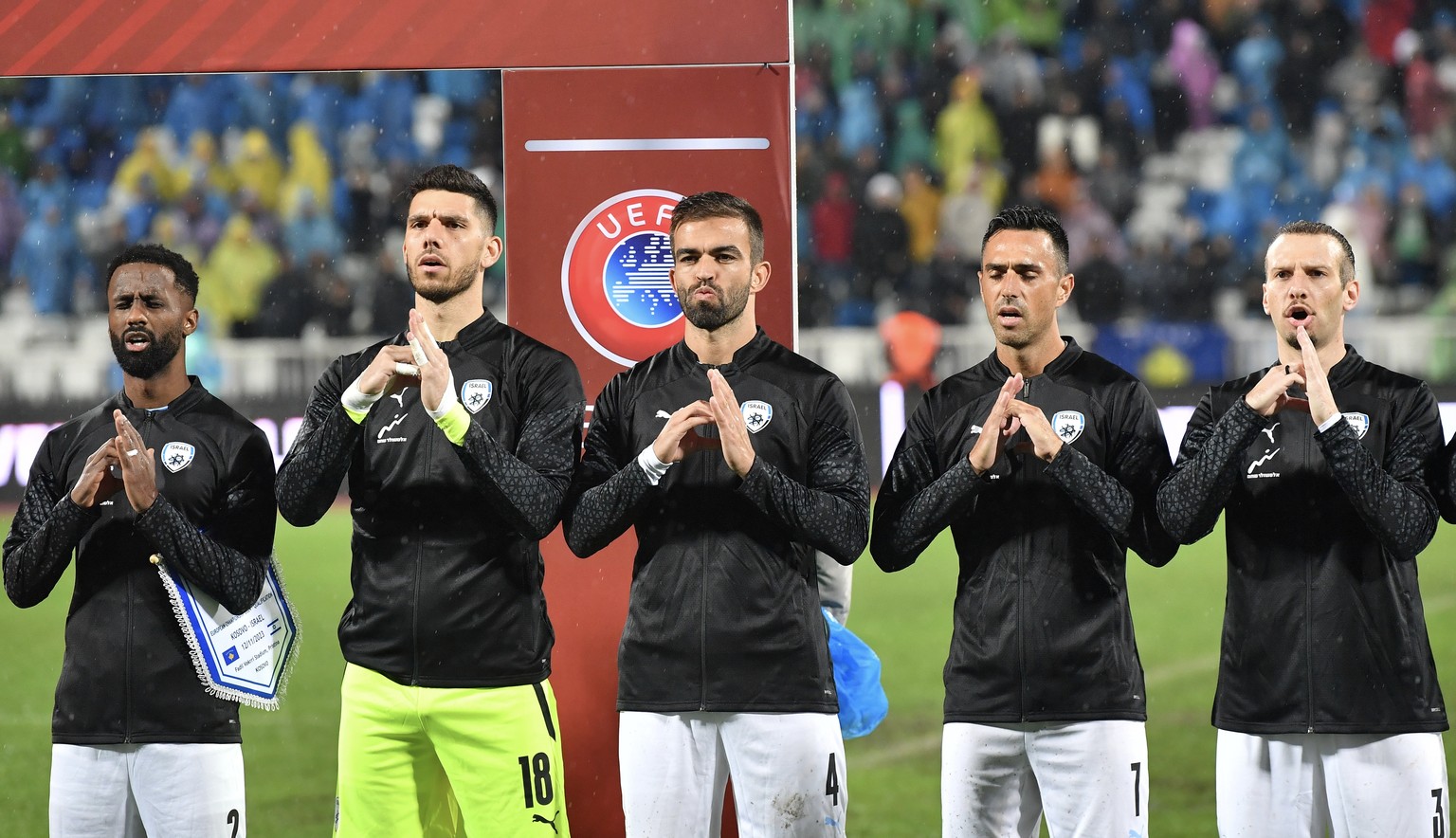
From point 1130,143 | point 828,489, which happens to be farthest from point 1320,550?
point 1130,143

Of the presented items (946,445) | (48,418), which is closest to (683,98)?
(946,445)

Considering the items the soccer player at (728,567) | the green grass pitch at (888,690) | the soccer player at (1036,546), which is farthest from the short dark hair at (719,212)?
the green grass pitch at (888,690)

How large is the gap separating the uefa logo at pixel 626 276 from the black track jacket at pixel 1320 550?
1.57 m

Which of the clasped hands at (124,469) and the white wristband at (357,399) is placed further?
the clasped hands at (124,469)

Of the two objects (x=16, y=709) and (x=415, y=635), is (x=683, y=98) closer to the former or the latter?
(x=415, y=635)

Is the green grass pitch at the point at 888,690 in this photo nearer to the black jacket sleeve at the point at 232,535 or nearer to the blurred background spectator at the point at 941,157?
the black jacket sleeve at the point at 232,535

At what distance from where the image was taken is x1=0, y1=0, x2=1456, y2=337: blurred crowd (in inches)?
472

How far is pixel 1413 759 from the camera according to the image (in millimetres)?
3482

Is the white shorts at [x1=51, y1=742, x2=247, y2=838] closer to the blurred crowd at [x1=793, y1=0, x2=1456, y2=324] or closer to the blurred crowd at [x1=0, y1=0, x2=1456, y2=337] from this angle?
the blurred crowd at [x1=0, y1=0, x2=1456, y2=337]

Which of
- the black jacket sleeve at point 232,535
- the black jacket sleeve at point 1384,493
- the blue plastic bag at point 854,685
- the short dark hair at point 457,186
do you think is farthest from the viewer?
the blue plastic bag at point 854,685

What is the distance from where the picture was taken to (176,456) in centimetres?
382

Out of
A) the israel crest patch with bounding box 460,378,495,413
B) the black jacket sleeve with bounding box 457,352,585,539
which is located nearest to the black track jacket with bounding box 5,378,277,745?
the israel crest patch with bounding box 460,378,495,413

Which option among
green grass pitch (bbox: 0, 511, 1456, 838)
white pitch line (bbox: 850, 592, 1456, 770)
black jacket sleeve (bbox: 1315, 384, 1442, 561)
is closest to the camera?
black jacket sleeve (bbox: 1315, 384, 1442, 561)

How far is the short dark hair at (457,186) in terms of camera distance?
373 centimetres
